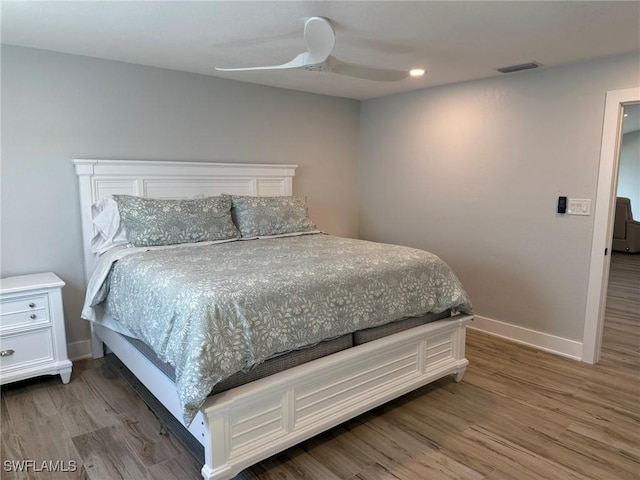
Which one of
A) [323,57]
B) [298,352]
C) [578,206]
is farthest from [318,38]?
[578,206]

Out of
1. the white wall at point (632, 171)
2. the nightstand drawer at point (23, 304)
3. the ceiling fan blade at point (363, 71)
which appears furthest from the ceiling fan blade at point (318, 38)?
the white wall at point (632, 171)

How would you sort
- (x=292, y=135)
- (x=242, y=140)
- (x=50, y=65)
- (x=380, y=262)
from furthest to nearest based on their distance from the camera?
1. (x=292, y=135)
2. (x=242, y=140)
3. (x=50, y=65)
4. (x=380, y=262)

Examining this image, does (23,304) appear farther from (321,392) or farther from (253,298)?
(321,392)

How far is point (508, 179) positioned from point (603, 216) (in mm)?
770

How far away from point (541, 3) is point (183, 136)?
2726 mm

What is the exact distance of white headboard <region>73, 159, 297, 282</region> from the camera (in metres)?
3.22

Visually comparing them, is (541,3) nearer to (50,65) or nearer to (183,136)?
(183,136)

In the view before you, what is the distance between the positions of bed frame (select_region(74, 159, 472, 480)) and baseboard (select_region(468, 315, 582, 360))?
1.03 m

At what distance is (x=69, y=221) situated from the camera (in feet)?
10.6

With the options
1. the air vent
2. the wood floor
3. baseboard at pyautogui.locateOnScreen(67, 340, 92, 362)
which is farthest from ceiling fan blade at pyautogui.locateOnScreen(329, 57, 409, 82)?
baseboard at pyautogui.locateOnScreen(67, 340, 92, 362)

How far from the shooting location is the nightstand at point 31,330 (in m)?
2.68

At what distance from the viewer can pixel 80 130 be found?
10.5ft

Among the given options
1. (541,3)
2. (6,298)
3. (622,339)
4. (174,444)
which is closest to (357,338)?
(174,444)

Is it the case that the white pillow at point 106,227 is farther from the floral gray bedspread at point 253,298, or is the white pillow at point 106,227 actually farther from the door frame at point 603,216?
the door frame at point 603,216
